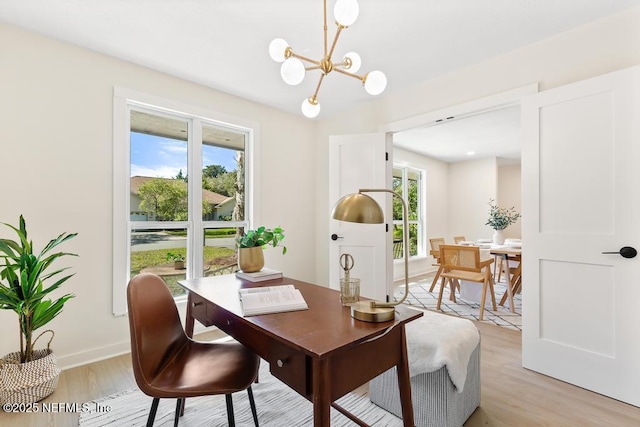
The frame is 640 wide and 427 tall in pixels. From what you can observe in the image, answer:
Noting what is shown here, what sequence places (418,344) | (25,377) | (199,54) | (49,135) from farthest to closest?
(199,54) → (49,135) → (25,377) → (418,344)

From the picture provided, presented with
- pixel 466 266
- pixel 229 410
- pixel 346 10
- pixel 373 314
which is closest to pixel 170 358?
pixel 229 410

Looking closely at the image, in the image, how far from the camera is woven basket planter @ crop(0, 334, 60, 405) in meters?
1.81

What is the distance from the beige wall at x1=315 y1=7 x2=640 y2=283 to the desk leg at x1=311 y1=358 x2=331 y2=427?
2616mm

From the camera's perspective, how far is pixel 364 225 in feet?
11.1

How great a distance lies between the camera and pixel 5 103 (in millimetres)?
2113

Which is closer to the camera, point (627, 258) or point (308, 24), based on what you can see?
point (627, 258)

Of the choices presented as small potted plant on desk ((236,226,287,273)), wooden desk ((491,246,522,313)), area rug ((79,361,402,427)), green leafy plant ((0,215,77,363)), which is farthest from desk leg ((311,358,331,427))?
wooden desk ((491,246,522,313))

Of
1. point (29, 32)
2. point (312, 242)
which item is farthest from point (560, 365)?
point (29, 32)

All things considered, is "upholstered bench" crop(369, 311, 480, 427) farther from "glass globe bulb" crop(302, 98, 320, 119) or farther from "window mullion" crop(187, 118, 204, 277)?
"window mullion" crop(187, 118, 204, 277)

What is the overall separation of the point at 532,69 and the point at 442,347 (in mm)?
2235

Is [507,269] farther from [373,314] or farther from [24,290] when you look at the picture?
[24,290]

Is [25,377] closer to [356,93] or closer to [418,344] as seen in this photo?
[418,344]

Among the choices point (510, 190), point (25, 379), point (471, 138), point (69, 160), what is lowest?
point (25, 379)

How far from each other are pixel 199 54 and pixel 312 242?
8.31 feet
